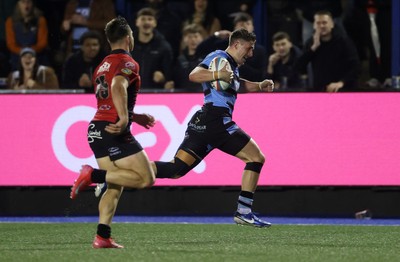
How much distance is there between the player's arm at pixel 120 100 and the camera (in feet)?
30.9

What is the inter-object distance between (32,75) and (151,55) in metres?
1.84

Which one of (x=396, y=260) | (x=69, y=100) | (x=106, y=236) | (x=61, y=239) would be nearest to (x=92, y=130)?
(x=106, y=236)

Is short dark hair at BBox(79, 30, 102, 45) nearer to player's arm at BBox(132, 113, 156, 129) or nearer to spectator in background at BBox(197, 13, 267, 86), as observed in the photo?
spectator in background at BBox(197, 13, 267, 86)

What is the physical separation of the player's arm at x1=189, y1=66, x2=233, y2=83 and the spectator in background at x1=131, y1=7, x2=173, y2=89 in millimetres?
4563

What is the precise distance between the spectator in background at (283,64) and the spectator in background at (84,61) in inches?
104

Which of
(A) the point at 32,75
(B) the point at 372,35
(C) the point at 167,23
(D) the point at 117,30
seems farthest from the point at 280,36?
(D) the point at 117,30

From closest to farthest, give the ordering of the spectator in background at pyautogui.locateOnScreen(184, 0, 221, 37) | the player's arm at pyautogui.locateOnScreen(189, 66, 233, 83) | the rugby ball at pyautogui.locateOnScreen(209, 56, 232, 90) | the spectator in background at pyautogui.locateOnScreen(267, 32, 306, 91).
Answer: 1. the player's arm at pyautogui.locateOnScreen(189, 66, 233, 83)
2. the rugby ball at pyautogui.locateOnScreen(209, 56, 232, 90)
3. the spectator in background at pyautogui.locateOnScreen(267, 32, 306, 91)
4. the spectator in background at pyautogui.locateOnScreen(184, 0, 221, 37)

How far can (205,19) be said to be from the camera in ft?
55.2

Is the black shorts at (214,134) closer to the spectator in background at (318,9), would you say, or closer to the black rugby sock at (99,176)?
the black rugby sock at (99,176)

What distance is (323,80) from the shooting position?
50.1 feet

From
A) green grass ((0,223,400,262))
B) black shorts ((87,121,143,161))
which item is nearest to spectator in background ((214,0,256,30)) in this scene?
green grass ((0,223,400,262))

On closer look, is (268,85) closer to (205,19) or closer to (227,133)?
(227,133)

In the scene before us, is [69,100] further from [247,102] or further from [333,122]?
[333,122]

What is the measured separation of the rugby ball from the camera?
11.5 meters
